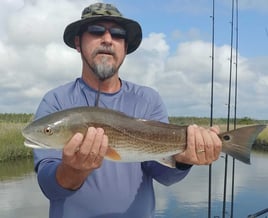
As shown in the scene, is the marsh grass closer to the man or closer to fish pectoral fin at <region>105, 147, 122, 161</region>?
the man

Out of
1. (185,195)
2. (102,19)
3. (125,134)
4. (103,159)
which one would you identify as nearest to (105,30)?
(102,19)

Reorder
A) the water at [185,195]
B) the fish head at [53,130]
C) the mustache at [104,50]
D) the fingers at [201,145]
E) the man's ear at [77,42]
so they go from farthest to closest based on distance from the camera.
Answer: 1. the water at [185,195]
2. the man's ear at [77,42]
3. the mustache at [104,50]
4. the fingers at [201,145]
5. the fish head at [53,130]

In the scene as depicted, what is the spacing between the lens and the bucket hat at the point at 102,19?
2.96 meters

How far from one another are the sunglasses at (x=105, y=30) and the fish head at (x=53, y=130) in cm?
71

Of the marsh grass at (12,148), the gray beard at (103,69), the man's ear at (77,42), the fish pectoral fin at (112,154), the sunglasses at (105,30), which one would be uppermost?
the sunglasses at (105,30)

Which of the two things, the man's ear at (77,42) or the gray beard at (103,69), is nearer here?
the gray beard at (103,69)

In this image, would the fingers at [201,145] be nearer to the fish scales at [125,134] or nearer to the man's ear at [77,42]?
the fish scales at [125,134]

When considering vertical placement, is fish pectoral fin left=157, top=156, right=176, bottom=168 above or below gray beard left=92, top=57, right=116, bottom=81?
below

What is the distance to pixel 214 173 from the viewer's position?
21.9 m

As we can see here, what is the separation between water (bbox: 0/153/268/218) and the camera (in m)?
14.7

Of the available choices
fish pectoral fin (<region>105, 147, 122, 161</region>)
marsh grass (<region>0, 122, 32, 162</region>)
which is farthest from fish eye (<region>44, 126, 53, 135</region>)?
marsh grass (<region>0, 122, 32, 162</region>)

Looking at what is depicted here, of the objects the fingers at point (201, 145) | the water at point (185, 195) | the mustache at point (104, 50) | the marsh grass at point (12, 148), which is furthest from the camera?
the marsh grass at point (12, 148)

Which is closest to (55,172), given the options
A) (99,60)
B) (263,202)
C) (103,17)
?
(99,60)

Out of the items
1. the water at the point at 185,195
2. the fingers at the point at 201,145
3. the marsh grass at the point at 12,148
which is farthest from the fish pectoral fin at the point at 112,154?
the marsh grass at the point at 12,148
